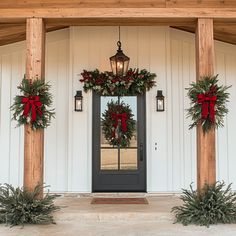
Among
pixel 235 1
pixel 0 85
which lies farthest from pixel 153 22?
pixel 0 85

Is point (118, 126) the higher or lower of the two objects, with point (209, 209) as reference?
higher

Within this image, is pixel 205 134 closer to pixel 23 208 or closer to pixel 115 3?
pixel 115 3

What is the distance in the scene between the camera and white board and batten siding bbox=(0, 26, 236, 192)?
629cm

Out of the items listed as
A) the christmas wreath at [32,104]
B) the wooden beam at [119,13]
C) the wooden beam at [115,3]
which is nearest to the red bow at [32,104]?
the christmas wreath at [32,104]

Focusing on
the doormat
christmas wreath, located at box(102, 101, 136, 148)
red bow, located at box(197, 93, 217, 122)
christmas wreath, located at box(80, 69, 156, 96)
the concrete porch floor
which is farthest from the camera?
christmas wreath, located at box(102, 101, 136, 148)

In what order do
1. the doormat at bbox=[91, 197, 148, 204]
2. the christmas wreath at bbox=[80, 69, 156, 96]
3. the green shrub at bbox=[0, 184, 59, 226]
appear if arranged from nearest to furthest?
the green shrub at bbox=[0, 184, 59, 226]
the doormat at bbox=[91, 197, 148, 204]
the christmas wreath at bbox=[80, 69, 156, 96]

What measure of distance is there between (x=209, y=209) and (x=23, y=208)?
2.36m

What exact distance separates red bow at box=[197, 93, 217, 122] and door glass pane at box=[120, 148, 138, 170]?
7.17 ft

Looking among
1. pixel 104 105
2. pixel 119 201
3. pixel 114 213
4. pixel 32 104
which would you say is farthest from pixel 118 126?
pixel 32 104

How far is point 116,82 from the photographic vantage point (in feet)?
20.5

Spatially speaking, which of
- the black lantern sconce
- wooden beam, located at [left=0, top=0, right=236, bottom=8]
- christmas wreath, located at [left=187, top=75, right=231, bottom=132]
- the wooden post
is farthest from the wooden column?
the wooden post

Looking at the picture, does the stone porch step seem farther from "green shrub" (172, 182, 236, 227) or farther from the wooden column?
the wooden column

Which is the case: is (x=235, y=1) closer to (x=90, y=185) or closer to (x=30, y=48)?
(x=30, y=48)

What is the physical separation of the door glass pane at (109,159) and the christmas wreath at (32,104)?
199 cm
